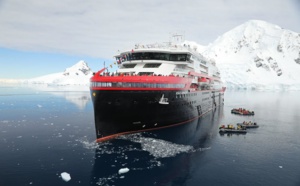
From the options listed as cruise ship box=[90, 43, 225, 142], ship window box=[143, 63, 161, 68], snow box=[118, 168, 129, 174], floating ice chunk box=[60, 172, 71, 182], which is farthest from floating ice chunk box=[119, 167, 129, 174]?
ship window box=[143, 63, 161, 68]

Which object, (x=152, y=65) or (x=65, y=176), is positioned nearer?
(x=65, y=176)

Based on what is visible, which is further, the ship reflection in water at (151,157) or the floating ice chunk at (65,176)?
the ship reflection in water at (151,157)

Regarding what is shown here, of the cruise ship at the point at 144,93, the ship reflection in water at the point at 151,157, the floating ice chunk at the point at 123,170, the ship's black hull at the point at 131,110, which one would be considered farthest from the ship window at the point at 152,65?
the floating ice chunk at the point at 123,170

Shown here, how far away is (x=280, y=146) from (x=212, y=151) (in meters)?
10.6

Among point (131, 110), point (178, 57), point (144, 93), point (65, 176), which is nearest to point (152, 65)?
point (178, 57)

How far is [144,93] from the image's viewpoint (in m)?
31.7

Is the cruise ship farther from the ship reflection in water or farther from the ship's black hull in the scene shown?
the ship reflection in water

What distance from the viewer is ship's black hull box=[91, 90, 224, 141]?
30.8 meters

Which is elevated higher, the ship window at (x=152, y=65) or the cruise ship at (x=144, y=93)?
the ship window at (x=152, y=65)

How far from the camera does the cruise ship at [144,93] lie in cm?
3075

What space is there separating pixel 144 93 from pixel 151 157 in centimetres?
915

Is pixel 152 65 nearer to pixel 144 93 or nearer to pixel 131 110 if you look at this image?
pixel 144 93

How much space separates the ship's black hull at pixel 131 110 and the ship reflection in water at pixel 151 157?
4.19 ft

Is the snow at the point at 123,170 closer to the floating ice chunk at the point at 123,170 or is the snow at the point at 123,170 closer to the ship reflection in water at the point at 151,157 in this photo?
the floating ice chunk at the point at 123,170
